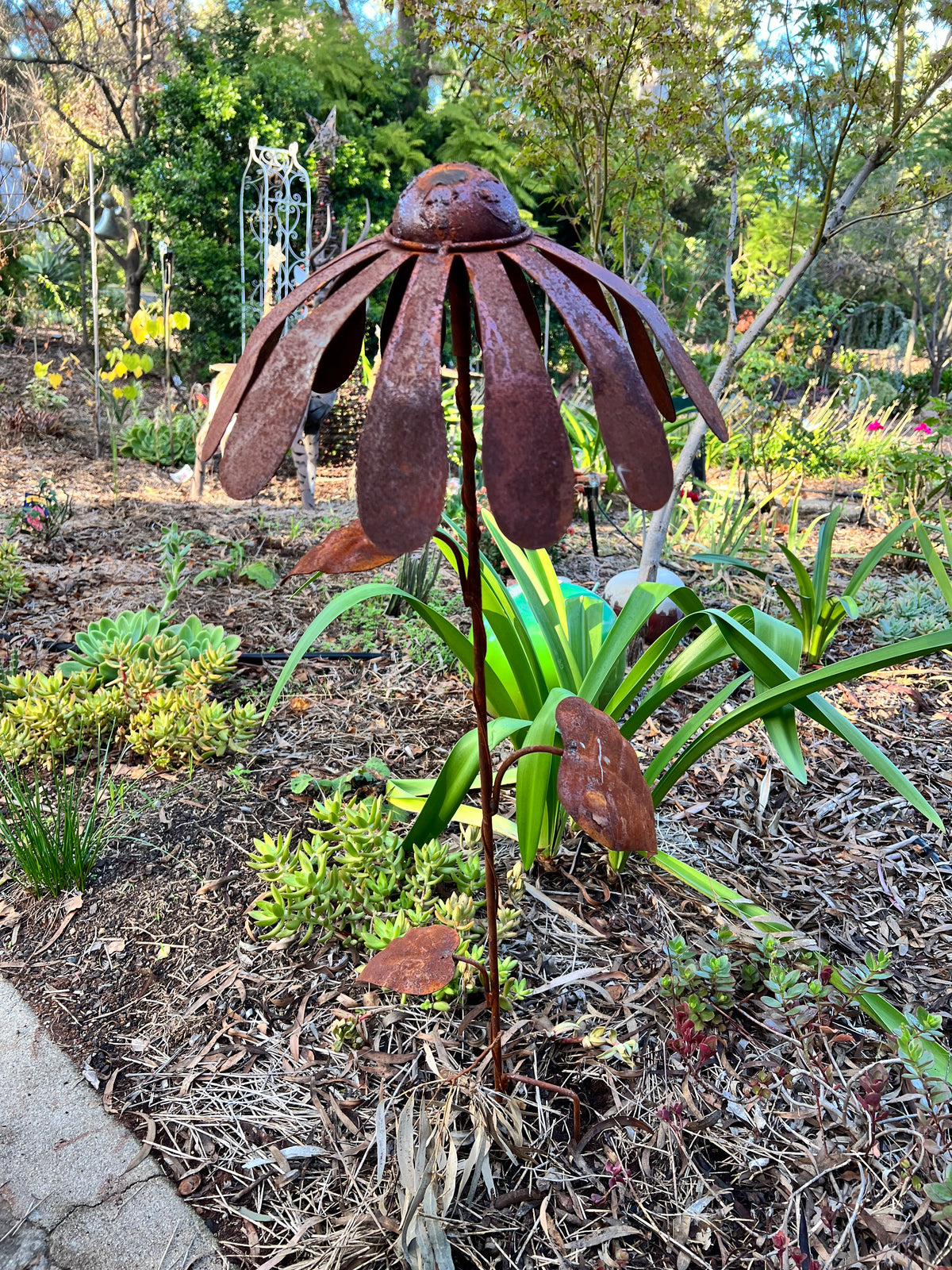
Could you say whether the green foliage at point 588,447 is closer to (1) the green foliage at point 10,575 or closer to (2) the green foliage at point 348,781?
(1) the green foliage at point 10,575

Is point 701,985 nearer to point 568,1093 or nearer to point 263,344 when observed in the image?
point 568,1093

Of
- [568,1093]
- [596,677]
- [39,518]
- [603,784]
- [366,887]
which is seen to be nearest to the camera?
[603,784]

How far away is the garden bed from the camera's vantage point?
98cm

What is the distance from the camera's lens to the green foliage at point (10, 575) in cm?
276

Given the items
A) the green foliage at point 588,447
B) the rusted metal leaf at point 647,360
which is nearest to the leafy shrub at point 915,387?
the green foliage at point 588,447

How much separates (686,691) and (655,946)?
1.09 meters

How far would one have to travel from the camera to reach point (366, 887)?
1407mm

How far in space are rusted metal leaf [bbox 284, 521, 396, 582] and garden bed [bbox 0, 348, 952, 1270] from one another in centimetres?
69

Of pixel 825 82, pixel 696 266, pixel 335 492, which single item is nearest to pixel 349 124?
pixel 335 492

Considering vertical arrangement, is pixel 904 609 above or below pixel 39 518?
below

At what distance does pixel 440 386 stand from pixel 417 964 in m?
0.62

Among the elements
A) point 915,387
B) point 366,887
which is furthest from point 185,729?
point 915,387

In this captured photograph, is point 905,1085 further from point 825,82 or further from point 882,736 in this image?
point 825,82

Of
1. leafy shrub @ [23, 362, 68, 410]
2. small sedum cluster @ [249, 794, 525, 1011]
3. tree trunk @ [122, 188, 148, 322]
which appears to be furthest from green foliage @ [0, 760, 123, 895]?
tree trunk @ [122, 188, 148, 322]
